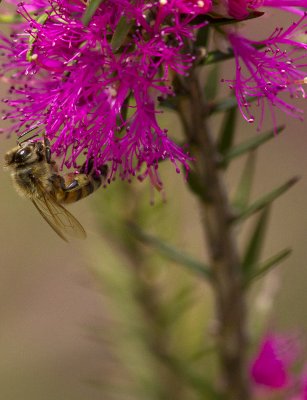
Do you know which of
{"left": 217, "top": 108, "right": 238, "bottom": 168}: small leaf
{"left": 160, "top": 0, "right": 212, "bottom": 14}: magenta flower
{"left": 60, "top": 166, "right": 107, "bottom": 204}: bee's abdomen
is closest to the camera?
{"left": 160, "top": 0, "right": 212, "bottom": 14}: magenta flower

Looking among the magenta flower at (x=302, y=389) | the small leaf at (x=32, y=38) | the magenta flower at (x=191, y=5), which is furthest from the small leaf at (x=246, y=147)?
the magenta flower at (x=302, y=389)

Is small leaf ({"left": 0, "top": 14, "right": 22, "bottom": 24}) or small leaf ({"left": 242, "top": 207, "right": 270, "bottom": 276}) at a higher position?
small leaf ({"left": 0, "top": 14, "right": 22, "bottom": 24})

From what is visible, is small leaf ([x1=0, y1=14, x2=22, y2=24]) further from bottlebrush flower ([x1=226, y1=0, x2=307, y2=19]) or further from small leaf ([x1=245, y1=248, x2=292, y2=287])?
small leaf ([x1=245, y1=248, x2=292, y2=287])

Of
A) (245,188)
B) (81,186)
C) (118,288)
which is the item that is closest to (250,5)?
(245,188)

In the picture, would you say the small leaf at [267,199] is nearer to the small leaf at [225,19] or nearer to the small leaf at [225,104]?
the small leaf at [225,104]

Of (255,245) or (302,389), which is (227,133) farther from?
(302,389)

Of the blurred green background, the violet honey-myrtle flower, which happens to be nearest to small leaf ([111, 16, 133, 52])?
the violet honey-myrtle flower

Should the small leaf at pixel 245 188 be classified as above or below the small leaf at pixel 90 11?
below

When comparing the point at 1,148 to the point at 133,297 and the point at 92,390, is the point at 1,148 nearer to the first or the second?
the point at 92,390
